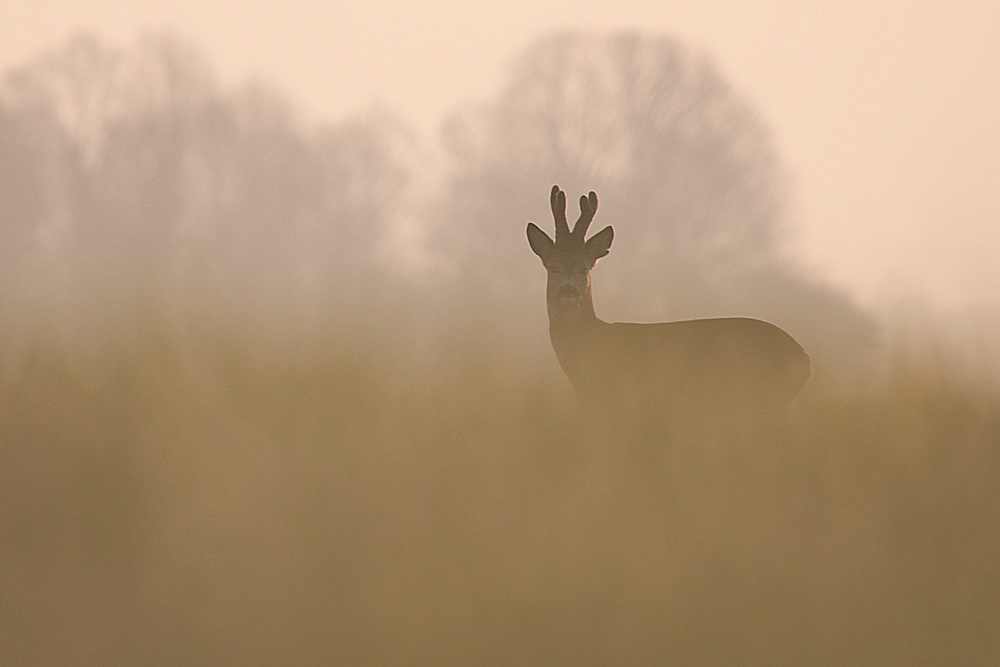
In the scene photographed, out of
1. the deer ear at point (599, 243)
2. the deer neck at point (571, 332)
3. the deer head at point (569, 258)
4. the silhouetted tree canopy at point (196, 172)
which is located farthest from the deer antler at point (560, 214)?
the silhouetted tree canopy at point (196, 172)

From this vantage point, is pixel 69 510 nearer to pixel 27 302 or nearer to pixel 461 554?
pixel 461 554

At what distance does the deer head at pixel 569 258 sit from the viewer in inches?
296

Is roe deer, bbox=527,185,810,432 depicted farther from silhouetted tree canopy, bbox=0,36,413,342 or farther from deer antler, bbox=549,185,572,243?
silhouetted tree canopy, bbox=0,36,413,342

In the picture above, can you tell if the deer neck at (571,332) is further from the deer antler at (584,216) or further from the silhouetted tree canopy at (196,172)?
the silhouetted tree canopy at (196,172)

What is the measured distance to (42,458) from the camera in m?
4.79

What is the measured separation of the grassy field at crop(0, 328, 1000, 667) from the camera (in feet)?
11.8

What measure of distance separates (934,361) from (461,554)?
2.52m

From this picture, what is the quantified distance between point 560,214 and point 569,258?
15.4 inches

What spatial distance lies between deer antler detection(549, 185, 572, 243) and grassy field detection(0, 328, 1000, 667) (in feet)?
7.65

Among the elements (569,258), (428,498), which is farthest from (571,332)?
(428,498)

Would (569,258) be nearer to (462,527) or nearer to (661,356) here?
(661,356)

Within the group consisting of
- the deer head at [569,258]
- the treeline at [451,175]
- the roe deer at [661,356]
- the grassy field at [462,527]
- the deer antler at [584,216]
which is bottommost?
the grassy field at [462,527]

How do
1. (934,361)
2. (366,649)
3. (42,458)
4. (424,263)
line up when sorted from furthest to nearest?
(424,263)
(934,361)
(42,458)
(366,649)

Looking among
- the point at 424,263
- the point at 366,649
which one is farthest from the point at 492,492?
the point at 424,263
